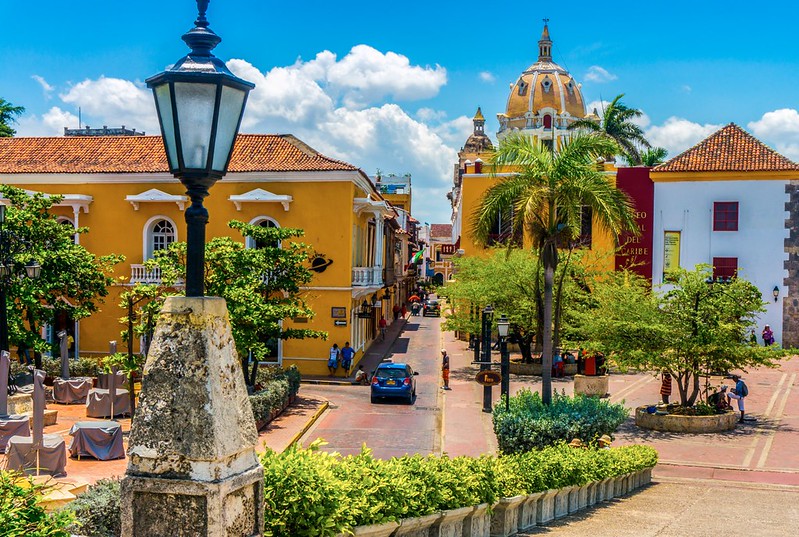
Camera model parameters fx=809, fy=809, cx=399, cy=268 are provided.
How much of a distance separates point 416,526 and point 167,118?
423 centimetres

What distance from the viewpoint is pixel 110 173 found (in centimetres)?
2858

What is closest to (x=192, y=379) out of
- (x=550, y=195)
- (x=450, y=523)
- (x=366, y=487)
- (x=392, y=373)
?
(x=366, y=487)

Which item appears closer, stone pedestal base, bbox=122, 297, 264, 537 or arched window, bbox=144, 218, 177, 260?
stone pedestal base, bbox=122, 297, 264, 537

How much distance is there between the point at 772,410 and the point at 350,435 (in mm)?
12324

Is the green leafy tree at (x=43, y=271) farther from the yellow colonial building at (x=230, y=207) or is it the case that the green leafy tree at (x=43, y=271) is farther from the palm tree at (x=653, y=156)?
the palm tree at (x=653, y=156)

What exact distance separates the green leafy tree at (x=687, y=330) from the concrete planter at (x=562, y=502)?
8.65 meters

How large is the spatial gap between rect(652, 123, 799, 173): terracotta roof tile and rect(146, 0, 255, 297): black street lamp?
34176mm

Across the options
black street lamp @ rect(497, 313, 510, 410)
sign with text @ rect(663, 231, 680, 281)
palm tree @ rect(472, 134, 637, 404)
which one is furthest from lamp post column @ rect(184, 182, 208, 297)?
sign with text @ rect(663, 231, 680, 281)

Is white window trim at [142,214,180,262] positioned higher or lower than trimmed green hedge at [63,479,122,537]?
higher

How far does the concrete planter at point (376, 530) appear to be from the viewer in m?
6.16

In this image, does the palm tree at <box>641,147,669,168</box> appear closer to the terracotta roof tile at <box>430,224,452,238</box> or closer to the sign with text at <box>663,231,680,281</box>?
the sign with text at <box>663,231,680,281</box>

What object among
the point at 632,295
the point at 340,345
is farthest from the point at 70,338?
the point at 632,295

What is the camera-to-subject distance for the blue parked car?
2378 centimetres

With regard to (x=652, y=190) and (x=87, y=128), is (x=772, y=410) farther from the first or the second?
(x=87, y=128)
